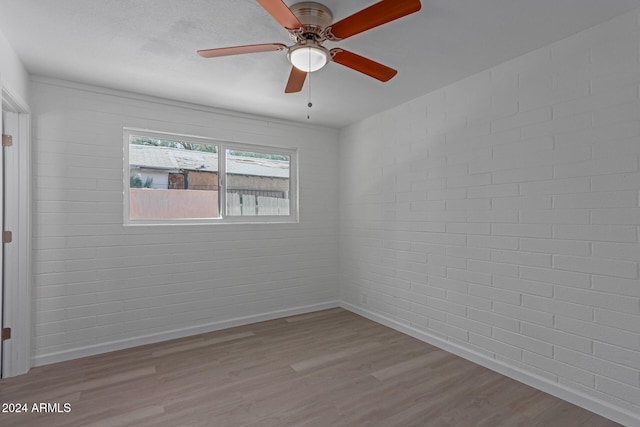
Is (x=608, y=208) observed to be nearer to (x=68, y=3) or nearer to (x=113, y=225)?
(x=68, y=3)

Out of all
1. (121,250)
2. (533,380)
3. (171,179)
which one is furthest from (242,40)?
(533,380)

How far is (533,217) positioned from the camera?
7.99 ft

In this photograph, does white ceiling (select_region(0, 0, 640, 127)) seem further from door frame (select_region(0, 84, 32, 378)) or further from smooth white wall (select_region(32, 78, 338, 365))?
door frame (select_region(0, 84, 32, 378))

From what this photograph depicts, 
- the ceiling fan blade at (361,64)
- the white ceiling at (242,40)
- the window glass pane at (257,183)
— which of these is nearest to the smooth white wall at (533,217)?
the white ceiling at (242,40)

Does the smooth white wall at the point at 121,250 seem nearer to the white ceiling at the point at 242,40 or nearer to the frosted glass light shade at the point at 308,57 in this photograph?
the white ceiling at the point at 242,40

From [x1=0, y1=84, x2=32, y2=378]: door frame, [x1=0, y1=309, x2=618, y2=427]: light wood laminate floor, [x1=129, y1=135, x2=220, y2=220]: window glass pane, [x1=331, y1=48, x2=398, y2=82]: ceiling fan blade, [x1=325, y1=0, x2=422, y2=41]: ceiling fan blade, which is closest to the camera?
[x1=325, y1=0, x2=422, y2=41]: ceiling fan blade

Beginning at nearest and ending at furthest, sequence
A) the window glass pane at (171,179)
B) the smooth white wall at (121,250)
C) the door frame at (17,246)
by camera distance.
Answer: the door frame at (17,246)
the smooth white wall at (121,250)
the window glass pane at (171,179)

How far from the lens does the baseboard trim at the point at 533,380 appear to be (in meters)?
2.01

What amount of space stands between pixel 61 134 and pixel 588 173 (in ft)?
13.9

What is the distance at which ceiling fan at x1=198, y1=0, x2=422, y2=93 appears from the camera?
1486 mm

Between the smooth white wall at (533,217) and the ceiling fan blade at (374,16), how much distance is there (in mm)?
1548

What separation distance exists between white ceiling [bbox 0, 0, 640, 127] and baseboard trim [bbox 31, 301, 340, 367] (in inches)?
97.0

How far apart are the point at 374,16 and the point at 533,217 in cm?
A: 191

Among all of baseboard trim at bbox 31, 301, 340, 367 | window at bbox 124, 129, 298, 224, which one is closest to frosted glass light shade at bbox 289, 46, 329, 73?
window at bbox 124, 129, 298, 224
